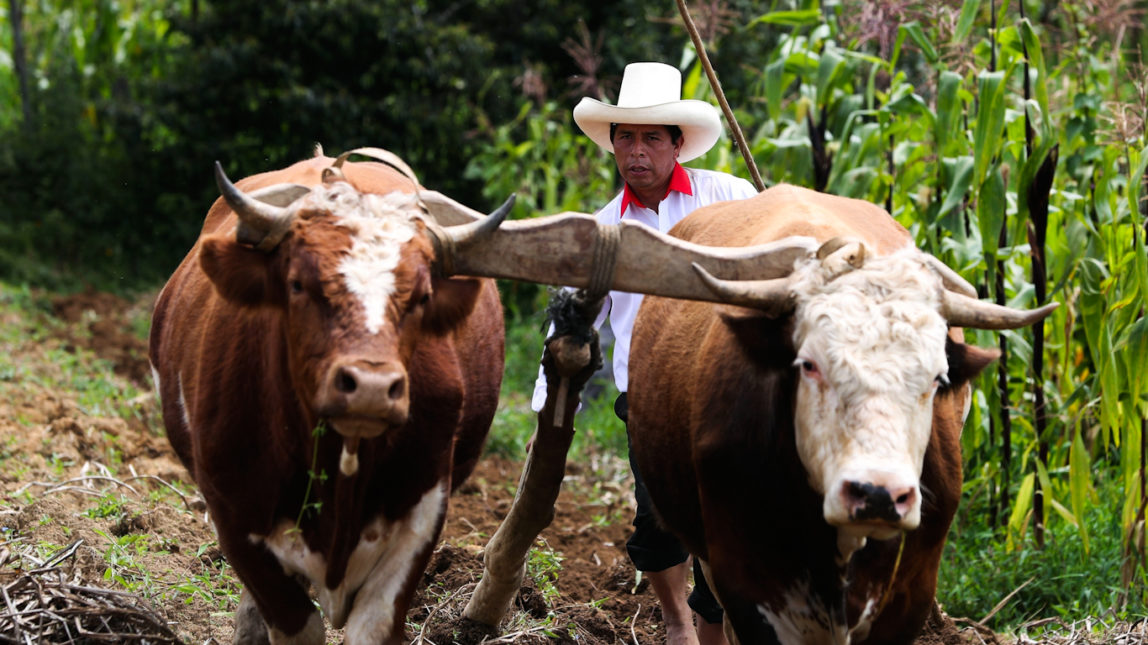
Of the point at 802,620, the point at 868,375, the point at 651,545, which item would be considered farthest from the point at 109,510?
the point at 868,375

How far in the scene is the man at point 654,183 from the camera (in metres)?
5.01

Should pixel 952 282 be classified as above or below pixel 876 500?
above

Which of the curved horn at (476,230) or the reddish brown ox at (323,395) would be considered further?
the curved horn at (476,230)

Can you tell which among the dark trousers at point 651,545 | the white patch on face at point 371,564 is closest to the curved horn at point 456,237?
the white patch on face at point 371,564

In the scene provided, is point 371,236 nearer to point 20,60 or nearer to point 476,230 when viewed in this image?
point 476,230

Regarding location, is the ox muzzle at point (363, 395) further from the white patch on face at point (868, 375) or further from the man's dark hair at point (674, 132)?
the man's dark hair at point (674, 132)

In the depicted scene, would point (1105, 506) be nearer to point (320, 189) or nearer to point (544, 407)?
point (544, 407)

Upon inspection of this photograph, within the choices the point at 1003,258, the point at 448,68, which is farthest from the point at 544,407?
the point at 448,68

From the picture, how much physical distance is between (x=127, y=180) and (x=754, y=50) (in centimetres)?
848

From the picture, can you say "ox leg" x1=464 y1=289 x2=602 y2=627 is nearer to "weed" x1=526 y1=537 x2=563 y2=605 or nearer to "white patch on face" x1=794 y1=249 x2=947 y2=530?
"weed" x1=526 y1=537 x2=563 y2=605

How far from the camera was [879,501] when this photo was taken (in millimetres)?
2943

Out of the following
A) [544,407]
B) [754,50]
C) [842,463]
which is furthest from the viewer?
[754,50]

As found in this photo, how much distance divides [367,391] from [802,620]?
5.10 feet

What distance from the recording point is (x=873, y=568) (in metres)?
3.53
